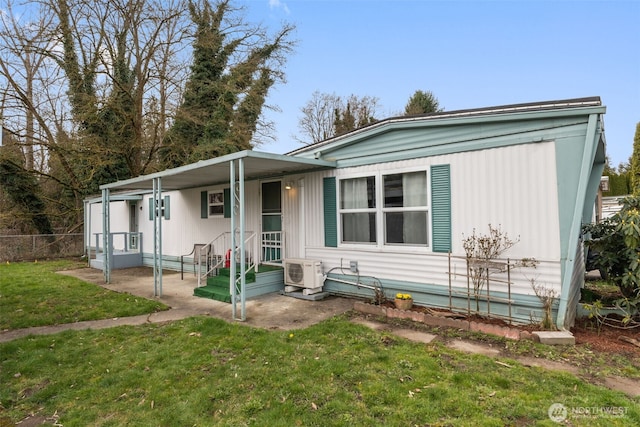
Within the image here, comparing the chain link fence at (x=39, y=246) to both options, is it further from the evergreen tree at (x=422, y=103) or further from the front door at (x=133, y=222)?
the evergreen tree at (x=422, y=103)

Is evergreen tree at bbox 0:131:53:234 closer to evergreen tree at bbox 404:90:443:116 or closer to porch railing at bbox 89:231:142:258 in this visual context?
porch railing at bbox 89:231:142:258

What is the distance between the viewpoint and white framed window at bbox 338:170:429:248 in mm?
5551

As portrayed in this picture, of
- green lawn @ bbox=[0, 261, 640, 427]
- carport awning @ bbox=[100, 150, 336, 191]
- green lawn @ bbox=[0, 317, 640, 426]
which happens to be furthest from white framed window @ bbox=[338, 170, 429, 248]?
green lawn @ bbox=[0, 317, 640, 426]

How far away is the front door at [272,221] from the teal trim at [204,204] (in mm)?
2415

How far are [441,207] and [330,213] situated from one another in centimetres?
222

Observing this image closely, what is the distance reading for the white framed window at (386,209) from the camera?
18.2 feet

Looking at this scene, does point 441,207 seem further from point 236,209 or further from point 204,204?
point 204,204

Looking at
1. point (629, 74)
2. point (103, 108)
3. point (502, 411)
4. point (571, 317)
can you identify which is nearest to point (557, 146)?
point (571, 317)

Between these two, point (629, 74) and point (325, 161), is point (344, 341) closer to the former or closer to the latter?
point (325, 161)

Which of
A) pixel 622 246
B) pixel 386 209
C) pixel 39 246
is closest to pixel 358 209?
pixel 386 209

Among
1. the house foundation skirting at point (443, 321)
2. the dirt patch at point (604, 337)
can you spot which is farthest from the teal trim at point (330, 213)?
the dirt patch at point (604, 337)

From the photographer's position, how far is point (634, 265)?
409cm

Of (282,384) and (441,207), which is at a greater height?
(441,207)

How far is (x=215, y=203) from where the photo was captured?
30.9 ft
